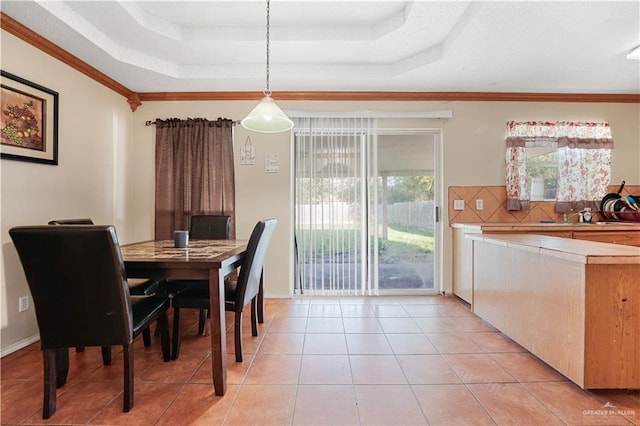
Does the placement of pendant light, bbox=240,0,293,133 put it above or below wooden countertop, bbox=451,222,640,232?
above

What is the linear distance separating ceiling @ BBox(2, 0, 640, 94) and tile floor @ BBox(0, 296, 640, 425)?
2.30 metres

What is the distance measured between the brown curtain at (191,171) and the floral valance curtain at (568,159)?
3131 mm

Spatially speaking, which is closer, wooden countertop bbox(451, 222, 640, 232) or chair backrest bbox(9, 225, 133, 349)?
chair backrest bbox(9, 225, 133, 349)

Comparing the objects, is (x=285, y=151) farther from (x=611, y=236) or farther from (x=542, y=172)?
(x=611, y=236)

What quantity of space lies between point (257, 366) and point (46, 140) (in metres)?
2.33

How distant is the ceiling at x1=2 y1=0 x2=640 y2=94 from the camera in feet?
7.03

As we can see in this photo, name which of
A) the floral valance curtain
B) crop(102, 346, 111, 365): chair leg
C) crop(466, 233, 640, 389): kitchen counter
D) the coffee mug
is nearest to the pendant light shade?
the coffee mug

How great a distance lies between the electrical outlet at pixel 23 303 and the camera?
221cm

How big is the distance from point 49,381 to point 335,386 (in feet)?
4.68

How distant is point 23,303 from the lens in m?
2.24

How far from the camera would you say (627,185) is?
350cm

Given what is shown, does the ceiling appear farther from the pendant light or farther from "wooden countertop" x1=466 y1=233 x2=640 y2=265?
"wooden countertop" x1=466 y1=233 x2=640 y2=265

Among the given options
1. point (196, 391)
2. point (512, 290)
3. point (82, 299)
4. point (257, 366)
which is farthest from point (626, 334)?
point (82, 299)

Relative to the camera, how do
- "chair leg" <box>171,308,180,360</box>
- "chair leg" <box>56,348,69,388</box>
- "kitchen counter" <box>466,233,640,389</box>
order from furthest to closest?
"chair leg" <box>171,308,180,360</box> → "chair leg" <box>56,348,69,388</box> → "kitchen counter" <box>466,233,640,389</box>
